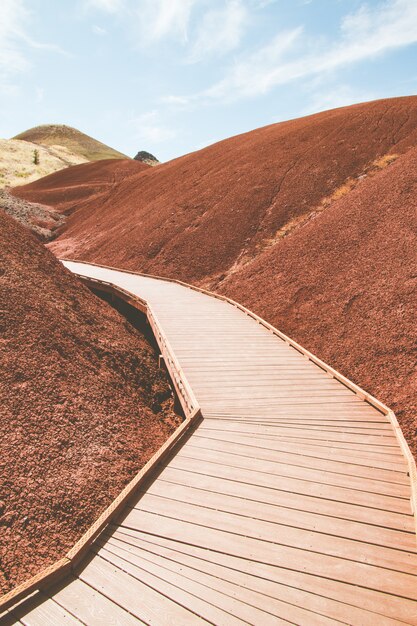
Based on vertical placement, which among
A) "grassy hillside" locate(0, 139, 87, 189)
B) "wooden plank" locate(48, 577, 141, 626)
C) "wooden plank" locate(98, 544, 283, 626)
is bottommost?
"wooden plank" locate(98, 544, 283, 626)

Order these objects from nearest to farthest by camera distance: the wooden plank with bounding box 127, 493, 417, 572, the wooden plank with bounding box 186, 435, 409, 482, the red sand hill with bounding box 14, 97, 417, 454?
the wooden plank with bounding box 127, 493, 417, 572 < the wooden plank with bounding box 186, 435, 409, 482 < the red sand hill with bounding box 14, 97, 417, 454

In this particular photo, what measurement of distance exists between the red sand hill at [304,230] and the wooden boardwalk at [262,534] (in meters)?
3.06

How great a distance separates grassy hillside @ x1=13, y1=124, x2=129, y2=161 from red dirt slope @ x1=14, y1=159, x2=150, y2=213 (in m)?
52.2

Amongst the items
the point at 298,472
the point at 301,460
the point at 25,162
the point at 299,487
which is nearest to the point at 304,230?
the point at 301,460

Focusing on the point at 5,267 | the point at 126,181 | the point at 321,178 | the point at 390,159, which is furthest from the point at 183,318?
the point at 126,181

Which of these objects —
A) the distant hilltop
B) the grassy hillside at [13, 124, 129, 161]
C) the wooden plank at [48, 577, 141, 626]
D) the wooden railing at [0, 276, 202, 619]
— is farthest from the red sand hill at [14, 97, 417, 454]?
the grassy hillside at [13, 124, 129, 161]

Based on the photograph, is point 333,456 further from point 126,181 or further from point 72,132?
point 72,132

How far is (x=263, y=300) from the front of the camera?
52.2ft

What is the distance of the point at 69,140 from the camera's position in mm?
122188

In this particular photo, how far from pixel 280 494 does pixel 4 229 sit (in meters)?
12.9

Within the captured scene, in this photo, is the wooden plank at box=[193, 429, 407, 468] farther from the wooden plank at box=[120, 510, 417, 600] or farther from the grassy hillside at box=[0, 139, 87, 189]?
the grassy hillside at box=[0, 139, 87, 189]

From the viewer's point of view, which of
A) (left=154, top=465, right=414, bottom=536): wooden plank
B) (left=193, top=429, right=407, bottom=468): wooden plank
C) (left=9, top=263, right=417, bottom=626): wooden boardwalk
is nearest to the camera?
(left=9, top=263, right=417, bottom=626): wooden boardwalk

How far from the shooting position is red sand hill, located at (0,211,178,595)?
6.08m

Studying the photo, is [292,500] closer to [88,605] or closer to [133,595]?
[133,595]
